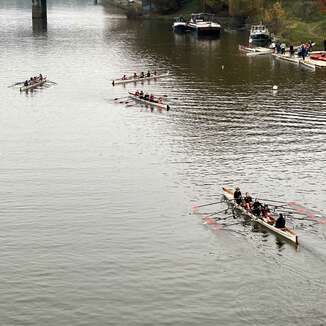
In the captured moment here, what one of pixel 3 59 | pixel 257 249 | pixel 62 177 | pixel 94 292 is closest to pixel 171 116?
pixel 62 177

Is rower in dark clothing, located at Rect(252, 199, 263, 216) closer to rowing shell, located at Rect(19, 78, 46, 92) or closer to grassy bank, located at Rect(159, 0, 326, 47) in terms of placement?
rowing shell, located at Rect(19, 78, 46, 92)

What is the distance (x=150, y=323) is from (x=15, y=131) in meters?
50.2

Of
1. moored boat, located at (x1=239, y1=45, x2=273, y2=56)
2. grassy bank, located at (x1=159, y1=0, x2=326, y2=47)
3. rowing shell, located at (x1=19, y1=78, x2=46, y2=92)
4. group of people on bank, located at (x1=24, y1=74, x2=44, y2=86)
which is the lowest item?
rowing shell, located at (x1=19, y1=78, x2=46, y2=92)

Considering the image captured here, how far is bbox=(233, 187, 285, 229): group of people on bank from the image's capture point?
56.9m

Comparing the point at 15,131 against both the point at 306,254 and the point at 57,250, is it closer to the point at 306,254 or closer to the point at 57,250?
the point at 57,250

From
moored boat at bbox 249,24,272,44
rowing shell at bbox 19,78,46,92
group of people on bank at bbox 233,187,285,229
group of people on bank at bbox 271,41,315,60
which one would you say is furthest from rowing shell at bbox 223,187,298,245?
moored boat at bbox 249,24,272,44

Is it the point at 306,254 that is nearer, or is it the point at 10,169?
the point at 306,254

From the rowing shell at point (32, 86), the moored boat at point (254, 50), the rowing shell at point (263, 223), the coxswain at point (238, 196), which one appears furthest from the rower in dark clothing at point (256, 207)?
the moored boat at point (254, 50)

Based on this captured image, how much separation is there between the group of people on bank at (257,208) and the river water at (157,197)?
4.87 ft

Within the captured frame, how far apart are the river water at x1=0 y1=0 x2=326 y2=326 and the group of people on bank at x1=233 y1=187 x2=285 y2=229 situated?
1483 millimetres

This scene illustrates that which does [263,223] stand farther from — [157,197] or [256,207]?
[157,197]

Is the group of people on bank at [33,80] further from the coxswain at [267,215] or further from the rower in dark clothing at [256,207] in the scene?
the coxswain at [267,215]

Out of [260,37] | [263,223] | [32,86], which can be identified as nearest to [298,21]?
[260,37]

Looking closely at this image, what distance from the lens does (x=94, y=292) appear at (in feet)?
160
